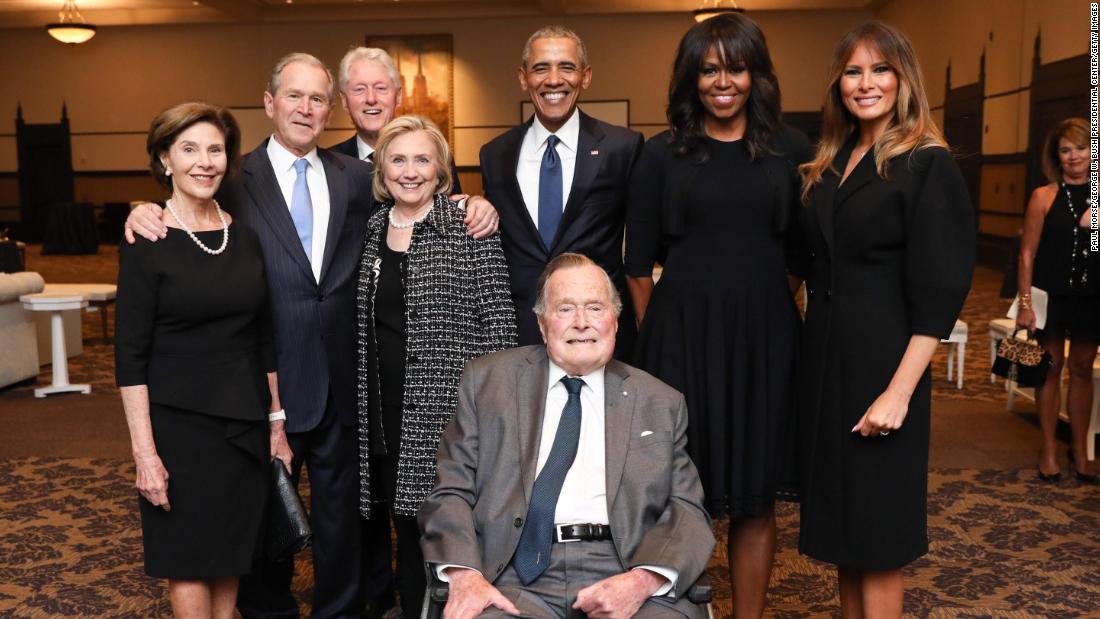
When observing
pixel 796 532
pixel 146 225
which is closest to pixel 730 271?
pixel 146 225

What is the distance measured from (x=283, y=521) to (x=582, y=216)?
51.6 inches

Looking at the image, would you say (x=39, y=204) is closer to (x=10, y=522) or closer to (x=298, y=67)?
(x=10, y=522)

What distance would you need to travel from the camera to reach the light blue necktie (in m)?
3.15

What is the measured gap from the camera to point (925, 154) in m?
2.39

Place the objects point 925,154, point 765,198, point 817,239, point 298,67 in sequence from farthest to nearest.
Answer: point 298,67 → point 765,198 → point 817,239 → point 925,154

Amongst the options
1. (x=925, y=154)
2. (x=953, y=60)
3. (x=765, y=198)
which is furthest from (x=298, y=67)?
(x=953, y=60)

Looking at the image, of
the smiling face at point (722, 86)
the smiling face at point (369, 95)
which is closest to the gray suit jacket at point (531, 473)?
the smiling face at point (722, 86)

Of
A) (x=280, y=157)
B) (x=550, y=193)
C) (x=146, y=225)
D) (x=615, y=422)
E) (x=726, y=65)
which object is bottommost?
(x=615, y=422)

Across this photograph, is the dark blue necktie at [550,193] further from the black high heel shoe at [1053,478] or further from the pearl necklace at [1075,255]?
the black high heel shoe at [1053,478]

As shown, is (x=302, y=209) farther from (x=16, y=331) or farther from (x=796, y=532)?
(x=16, y=331)

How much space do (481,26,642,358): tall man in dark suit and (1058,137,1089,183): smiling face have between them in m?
2.82

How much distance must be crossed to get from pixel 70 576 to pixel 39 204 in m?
19.8

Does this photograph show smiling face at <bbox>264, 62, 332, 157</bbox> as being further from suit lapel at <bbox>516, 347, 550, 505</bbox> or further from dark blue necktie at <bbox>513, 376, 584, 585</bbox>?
dark blue necktie at <bbox>513, 376, 584, 585</bbox>

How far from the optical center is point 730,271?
2.80 meters
